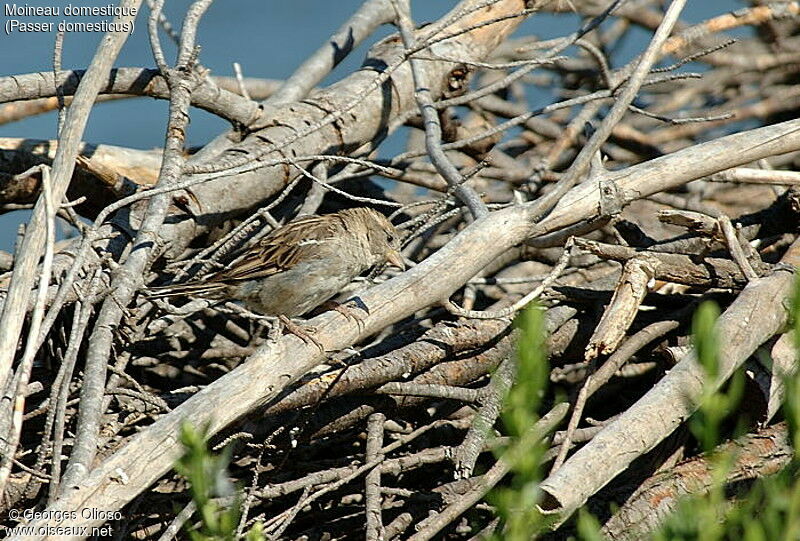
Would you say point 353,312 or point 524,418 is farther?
point 353,312

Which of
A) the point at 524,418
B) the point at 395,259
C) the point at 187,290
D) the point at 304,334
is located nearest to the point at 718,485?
the point at 524,418

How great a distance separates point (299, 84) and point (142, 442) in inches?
129

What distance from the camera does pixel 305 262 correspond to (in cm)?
519

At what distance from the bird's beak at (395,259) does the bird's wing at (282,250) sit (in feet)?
0.94

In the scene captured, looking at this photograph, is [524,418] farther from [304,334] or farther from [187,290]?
[187,290]

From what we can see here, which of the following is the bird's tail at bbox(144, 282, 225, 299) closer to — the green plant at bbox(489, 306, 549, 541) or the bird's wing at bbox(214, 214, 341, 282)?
the bird's wing at bbox(214, 214, 341, 282)

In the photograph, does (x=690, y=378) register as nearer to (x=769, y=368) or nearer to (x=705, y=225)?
(x=769, y=368)

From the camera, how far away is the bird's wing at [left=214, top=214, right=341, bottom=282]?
5.06 meters

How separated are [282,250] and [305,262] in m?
0.13

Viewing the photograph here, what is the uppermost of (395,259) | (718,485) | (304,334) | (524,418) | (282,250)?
(282,250)

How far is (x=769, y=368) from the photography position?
4145mm

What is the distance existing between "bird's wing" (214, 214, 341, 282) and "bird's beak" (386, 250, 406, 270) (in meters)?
0.29

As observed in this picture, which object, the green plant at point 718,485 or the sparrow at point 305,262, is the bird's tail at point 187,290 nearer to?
the sparrow at point 305,262

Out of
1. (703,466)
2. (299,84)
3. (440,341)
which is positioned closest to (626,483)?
(703,466)
